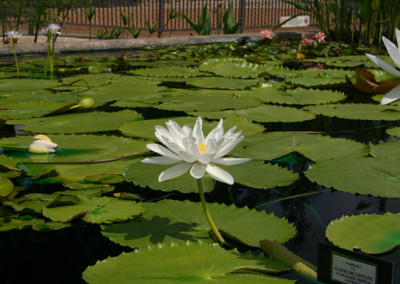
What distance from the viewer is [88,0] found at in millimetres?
6625

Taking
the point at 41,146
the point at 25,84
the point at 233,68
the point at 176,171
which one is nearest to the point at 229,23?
the point at 233,68

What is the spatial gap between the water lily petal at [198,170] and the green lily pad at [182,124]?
88cm

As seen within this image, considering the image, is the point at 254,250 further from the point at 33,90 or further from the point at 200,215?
the point at 33,90

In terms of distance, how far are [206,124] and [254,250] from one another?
1.00m

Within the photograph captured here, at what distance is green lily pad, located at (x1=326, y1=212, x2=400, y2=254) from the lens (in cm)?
94

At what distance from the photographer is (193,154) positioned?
33.8 inches

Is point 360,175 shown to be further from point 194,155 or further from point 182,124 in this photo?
point 182,124

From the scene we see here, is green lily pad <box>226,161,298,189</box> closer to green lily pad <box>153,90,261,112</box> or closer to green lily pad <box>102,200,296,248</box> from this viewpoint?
green lily pad <box>102,200,296,248</box>

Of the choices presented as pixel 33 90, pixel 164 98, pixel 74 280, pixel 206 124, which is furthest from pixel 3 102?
pixel 74 280

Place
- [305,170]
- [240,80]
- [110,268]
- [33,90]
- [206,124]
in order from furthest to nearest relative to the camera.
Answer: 1. [240,80]
2. [33,90]
3. [206,124]
4. [305,170]
5. [110,268]

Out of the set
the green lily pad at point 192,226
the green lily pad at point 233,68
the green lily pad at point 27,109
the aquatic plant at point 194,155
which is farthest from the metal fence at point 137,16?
the aquatic plant at point 194,155

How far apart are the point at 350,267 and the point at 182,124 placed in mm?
1310

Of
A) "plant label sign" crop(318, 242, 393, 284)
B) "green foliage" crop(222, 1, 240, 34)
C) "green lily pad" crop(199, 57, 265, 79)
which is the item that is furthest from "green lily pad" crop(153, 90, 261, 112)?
"green foliage" crop(222, 1, 240, 34)

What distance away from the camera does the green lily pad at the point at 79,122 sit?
6.23ft
